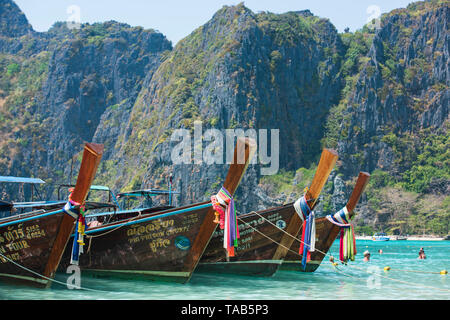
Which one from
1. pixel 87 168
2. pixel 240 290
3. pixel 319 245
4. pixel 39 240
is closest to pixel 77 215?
pixel 39 240

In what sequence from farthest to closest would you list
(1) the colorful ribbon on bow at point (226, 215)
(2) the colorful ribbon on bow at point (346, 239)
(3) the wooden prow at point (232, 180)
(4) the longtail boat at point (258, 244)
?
(2) the colorful ribbon on bow at point (346, 239) < (4) the longtail boat at point (258, 244) < (1) the colorful ribbon on bow at point (226, 215) < (3) the wooden prow at point (232, 180)

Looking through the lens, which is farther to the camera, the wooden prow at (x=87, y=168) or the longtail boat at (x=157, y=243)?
the longtail boat at (x=157, y=243)

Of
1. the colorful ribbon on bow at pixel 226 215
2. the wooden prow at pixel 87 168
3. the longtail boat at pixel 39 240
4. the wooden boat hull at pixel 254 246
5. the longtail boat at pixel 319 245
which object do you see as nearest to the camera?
the wooden prow at pixel 87 168

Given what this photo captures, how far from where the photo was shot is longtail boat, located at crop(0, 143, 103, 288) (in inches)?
496

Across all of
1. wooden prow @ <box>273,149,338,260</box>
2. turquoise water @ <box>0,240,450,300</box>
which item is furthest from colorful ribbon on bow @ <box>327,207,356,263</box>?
wooden prow @ <box>273,149,338,260</box>

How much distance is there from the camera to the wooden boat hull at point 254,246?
56.5ft

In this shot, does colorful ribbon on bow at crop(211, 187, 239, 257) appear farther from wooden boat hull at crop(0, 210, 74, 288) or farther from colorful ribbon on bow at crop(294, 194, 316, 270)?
wooden boat hull at crop(0, 210, 74, 288)

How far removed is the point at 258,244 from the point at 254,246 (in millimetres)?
145

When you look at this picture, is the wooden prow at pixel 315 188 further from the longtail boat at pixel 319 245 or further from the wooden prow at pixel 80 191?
the wooden prow at pixel 80 191

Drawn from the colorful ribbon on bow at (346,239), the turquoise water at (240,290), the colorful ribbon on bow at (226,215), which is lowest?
the turquoise water at (240,290)

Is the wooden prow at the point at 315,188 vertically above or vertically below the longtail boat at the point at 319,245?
above

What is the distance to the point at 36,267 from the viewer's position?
522 inches

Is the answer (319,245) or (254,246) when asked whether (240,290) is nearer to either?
(254,246)

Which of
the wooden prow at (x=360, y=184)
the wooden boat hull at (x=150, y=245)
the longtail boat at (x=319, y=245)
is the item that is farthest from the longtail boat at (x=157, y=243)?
the longtail boat at (x=319, y=245)
